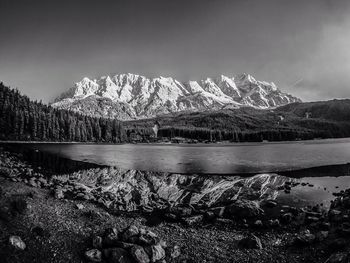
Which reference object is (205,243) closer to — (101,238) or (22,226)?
(101,238)

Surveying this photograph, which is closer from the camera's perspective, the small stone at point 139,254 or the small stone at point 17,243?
the small stone at point 17,243

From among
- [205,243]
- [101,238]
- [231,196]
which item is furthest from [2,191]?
[231,196]

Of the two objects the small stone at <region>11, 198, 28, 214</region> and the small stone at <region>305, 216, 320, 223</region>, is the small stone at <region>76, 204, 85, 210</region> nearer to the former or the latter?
the small stone at <region>11, 198, 28, 214</region>

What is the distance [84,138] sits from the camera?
199875mm

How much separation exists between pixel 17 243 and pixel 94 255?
4709 millimetres

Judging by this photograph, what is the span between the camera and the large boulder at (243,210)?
24695mm

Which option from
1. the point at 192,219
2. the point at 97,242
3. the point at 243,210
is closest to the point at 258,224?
the point at 243,210

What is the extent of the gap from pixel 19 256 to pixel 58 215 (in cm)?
678

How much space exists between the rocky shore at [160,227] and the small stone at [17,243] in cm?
4

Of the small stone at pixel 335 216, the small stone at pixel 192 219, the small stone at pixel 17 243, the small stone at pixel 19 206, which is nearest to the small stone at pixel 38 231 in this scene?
the small stone at pixel 17 243

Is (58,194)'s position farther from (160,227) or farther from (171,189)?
(171,189)

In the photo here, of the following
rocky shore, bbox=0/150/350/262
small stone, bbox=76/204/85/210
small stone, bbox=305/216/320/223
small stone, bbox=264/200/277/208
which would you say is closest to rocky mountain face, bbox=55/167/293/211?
rocky shore, bbox=0/150/350/262

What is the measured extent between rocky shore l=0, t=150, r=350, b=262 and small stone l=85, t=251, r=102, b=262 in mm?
60

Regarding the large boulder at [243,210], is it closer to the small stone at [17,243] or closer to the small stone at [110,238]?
the small stone at [110,238]
